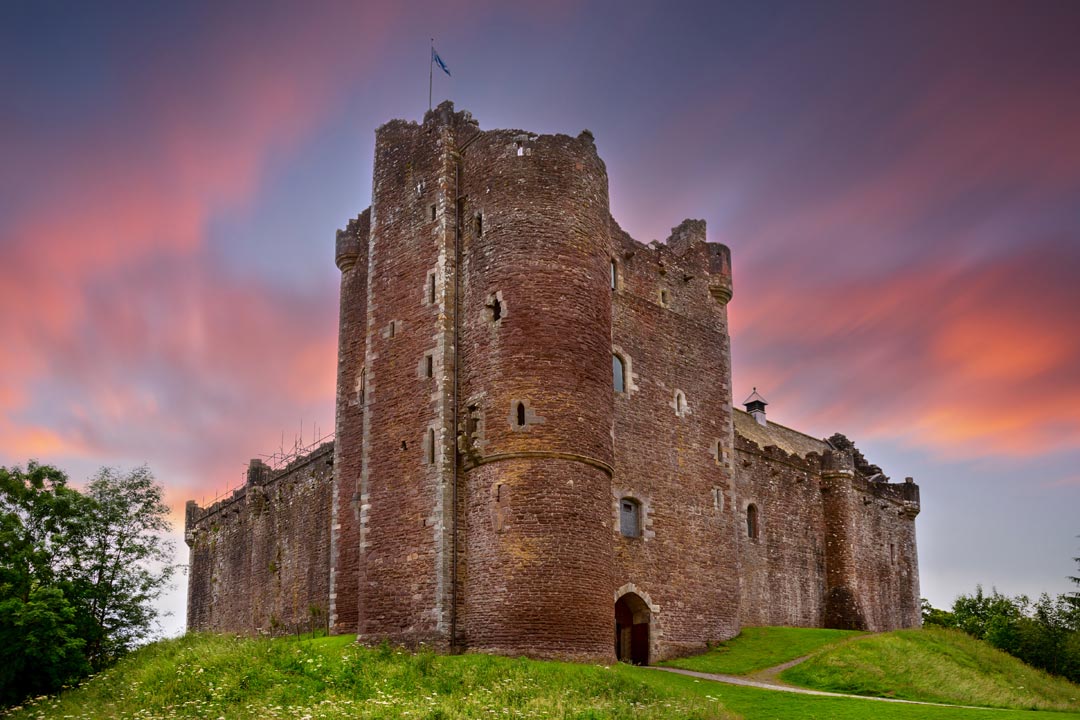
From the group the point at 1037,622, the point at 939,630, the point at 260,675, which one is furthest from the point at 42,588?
the point at 1037,622

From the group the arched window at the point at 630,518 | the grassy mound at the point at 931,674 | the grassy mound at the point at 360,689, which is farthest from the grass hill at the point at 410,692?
the arched window at the point at 630,518

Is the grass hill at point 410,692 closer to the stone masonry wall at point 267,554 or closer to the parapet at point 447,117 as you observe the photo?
the stone masonry wall at point 267,554

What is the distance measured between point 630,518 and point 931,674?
9.43 meters

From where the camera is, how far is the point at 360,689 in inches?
888

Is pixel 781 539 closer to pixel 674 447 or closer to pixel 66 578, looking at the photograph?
pixel 674 447

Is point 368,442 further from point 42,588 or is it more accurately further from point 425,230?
point 42,588

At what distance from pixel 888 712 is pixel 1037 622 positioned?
25314 mm

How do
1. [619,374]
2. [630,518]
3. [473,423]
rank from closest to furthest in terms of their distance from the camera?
[473,423], [630,518], [619,374]

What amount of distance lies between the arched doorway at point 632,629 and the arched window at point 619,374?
635cm

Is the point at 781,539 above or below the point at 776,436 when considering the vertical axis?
below

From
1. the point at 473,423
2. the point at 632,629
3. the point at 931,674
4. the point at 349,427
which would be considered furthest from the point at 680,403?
the point at 931,674

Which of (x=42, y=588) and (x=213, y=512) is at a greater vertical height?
(x=213, y=512)

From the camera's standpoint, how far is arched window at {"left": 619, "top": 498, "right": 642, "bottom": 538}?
104 ft

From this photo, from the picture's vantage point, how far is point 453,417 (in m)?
28.5
